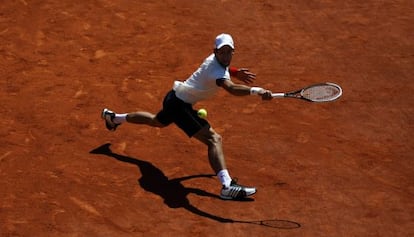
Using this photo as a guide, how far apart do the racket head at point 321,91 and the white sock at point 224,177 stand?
1.28 m

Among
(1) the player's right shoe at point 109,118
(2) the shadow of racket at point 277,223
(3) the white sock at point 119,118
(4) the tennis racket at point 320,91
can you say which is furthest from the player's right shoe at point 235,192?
(1) the player's right shoe at point 109,118

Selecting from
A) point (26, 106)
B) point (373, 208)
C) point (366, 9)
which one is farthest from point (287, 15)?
point (373, 208)

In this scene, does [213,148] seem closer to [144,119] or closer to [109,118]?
[144,119]

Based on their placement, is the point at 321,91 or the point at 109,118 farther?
the point at 109,118

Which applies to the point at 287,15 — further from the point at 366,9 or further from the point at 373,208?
the point at 373,208

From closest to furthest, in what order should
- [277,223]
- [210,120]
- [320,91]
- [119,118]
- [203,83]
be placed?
[277,223], [203,83], [320,91], [119,118], [210,120]

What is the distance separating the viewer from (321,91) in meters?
9.01

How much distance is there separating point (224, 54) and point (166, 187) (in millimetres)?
1707

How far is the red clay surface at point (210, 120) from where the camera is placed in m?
8.45

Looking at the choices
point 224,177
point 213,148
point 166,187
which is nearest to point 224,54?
point 213,148

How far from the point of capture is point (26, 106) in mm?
10906

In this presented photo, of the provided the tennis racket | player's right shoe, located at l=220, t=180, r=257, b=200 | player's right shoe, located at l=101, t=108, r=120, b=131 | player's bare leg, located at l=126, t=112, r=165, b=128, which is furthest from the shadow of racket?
player's right shoe, located at l=101, t=108, r=120, b=131

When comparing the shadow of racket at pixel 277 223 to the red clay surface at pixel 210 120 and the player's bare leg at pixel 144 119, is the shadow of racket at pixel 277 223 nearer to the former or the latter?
the red clay surface at pixel 210 120

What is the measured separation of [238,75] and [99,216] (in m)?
2.23
